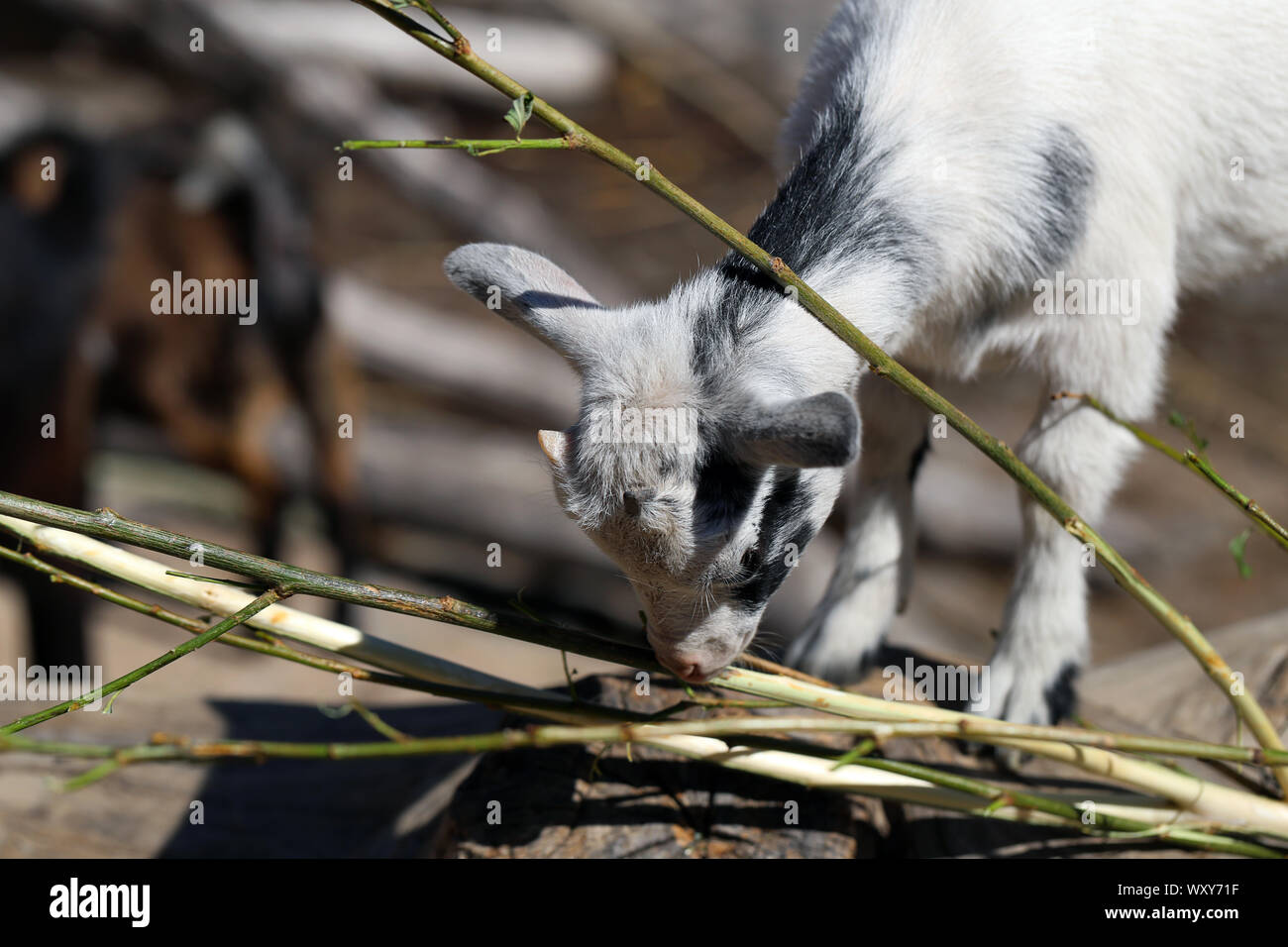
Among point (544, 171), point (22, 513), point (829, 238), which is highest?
point (544, 171)

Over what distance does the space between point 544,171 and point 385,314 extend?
2779 millimetres

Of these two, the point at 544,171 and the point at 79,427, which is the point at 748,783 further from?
the point at 544,171

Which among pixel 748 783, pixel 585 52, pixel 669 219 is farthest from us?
pixel 669 219

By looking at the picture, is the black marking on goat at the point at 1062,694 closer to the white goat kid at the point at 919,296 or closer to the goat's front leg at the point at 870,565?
the white goat kid at the point at 919,296

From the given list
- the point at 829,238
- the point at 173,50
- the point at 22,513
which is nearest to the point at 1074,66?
the point at 829,238

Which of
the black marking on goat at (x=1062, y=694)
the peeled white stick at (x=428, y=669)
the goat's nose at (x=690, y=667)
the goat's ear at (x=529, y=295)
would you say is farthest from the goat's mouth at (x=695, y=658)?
the black marking on goat at (x=1062, y=694)

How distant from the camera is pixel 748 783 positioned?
8.93 ft

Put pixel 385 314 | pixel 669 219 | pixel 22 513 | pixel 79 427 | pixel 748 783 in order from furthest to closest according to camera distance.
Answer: pixel 669 219
pixel 385 314
pixel 79 427
pixel 748 783
pixel 22 513

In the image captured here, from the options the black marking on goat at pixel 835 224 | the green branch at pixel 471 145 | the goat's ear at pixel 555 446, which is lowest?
the goat's ear at pixel 555 446

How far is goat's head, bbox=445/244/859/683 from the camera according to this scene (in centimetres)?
220

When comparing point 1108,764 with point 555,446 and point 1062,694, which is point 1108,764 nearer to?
point 1062,694

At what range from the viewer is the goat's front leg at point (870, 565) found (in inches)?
131

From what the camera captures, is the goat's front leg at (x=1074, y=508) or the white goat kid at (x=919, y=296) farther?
Result: the goat's front leg at (x=1074, y=508)

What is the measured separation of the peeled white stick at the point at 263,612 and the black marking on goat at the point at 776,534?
19.2 inches
